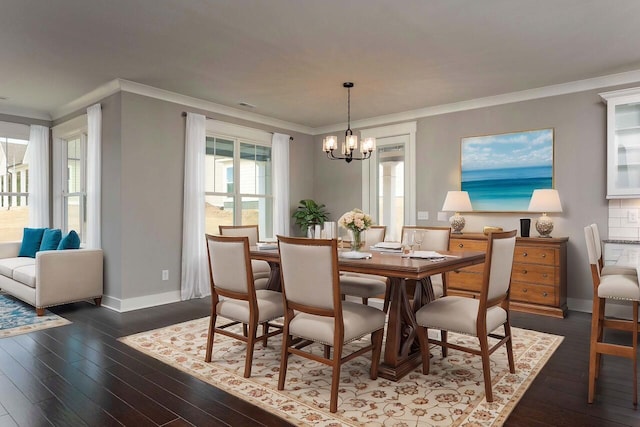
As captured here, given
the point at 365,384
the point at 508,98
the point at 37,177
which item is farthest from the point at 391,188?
the point at 37,177

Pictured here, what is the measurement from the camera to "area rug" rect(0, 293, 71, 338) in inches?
149

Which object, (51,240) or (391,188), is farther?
(391,188)

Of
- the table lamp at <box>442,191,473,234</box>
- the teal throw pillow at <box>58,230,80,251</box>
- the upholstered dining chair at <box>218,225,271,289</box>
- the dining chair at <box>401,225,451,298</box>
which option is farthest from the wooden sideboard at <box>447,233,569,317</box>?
the teal throw pillow at <box>58,230,80,251</box>

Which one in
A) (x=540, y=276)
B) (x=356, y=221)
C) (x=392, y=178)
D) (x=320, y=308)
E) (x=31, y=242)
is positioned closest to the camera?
(x=320, y=308)

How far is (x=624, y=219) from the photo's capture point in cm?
428

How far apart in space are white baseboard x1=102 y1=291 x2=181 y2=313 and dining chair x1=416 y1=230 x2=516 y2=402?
3.39 m

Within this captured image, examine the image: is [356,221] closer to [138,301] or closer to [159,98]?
[138,301]

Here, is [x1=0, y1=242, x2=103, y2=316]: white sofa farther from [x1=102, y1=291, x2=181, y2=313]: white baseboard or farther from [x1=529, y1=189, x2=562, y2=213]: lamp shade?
[x1=529, y1=189, x2=562, y2=213]: lamp shade

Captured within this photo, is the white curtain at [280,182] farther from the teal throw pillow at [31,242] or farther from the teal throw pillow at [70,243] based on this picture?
the teal throw pillow at [31,242]

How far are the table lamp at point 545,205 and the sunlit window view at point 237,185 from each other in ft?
12.3

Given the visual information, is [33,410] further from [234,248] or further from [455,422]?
[455,422]

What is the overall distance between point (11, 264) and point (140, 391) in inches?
144

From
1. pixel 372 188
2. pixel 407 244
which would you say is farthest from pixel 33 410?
pixel 372 188

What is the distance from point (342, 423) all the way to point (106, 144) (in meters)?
4.21
